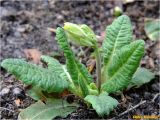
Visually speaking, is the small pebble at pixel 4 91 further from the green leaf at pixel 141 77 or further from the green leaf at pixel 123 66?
the green leaf at pixel 141 77

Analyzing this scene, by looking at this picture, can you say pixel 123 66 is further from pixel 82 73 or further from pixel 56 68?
pixel 56 68

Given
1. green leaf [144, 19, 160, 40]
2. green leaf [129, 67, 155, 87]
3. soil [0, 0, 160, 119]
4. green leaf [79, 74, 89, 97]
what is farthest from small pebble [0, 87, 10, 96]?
green leaf [144, 19, 160, 40]

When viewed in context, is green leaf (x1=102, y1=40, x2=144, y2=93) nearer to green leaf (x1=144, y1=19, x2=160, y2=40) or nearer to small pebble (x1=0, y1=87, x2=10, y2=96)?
small pebble (x1=0, y1=87, x2=10, y2=96)

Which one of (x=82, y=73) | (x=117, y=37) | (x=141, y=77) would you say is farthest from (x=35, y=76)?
(x=141, y=77)

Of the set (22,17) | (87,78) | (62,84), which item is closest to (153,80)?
(87,78)

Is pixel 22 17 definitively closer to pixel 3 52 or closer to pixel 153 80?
pixel 3 52

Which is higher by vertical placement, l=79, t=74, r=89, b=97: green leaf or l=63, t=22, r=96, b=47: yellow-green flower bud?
Result: l=63, t=22, r=96, b=47: yellow-green flower bud
